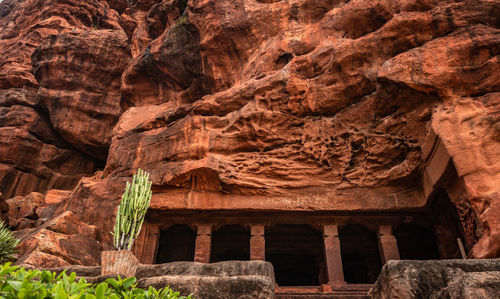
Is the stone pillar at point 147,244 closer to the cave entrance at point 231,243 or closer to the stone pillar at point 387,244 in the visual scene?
the cave entrance at point 231,243

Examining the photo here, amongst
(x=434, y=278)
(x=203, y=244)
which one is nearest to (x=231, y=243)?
(x=203, y=244)

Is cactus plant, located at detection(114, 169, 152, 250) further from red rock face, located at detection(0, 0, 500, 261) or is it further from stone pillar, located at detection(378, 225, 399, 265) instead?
stone pillar, located at detection(378, 225, 399, 265)

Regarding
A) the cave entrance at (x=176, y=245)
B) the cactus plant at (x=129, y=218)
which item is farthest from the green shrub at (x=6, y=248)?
the cave entrance at (x=176, y=245)

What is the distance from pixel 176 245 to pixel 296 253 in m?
5.00

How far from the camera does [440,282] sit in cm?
390

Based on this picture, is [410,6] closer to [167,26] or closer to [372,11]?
[372,11]

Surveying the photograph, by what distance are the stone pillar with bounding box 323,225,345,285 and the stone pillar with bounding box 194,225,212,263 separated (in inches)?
155

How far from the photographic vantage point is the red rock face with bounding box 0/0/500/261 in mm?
9375

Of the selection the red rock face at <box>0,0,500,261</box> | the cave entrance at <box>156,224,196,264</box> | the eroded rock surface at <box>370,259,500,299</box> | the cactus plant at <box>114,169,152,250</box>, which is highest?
the red rock face at <box>0,0,500,261</box>

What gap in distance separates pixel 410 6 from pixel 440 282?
10.0 meters

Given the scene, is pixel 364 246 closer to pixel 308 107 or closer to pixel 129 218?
pixel 308 107

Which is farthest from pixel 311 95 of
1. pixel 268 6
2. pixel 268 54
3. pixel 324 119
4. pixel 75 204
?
pixel 75 204

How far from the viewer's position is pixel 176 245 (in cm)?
1428

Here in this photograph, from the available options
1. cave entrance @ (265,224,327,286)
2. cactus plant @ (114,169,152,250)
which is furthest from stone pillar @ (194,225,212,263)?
cactus plant @ (114,169,152,250)
